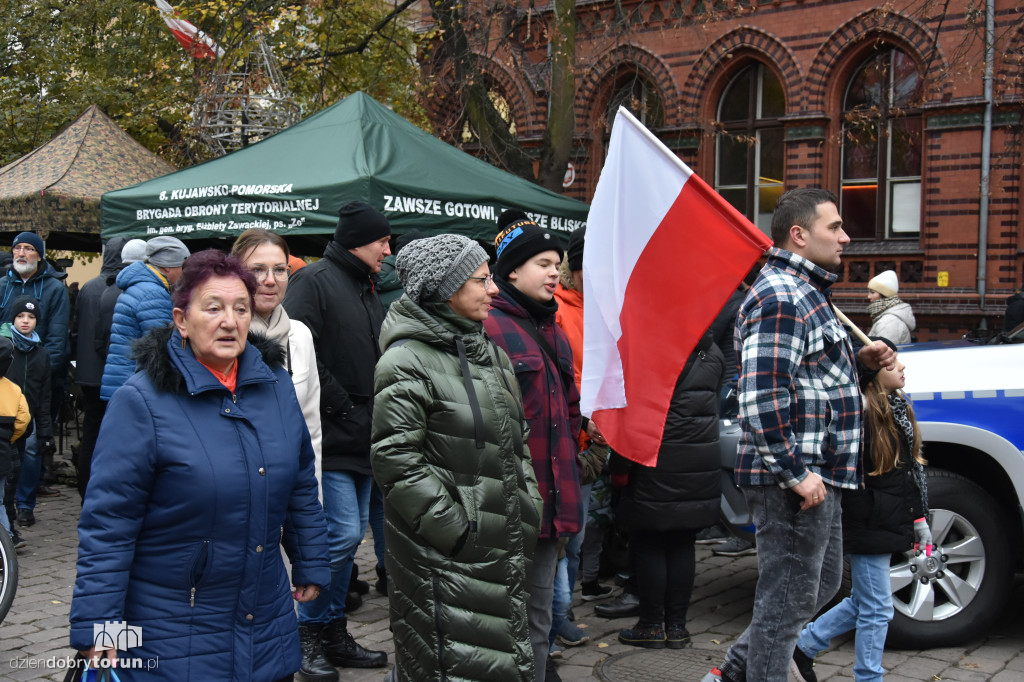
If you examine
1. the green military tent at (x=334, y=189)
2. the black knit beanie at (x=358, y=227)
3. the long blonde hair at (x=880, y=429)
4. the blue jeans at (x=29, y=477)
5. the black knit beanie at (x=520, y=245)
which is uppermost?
the green military tent at (x=334, y=189)

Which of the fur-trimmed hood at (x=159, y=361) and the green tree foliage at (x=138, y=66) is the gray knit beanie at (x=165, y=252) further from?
the green tree foliage at (x=138, y=66)

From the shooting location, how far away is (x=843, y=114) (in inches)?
619

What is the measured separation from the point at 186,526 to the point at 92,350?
16.4 ft

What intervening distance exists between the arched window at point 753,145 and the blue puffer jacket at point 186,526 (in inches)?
576

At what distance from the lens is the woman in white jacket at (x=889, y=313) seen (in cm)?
928

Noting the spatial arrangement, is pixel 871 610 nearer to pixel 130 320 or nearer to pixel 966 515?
pixel 966 515

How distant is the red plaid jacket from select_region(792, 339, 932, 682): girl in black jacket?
1.12 m

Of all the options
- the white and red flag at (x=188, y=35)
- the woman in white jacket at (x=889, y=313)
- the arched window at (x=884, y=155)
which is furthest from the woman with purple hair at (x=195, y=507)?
the arched window at (x=884, y=155)

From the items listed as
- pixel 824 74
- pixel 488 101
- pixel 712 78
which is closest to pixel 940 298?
pixel 824 74

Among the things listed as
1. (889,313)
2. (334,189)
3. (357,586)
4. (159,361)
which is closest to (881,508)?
(159,361)

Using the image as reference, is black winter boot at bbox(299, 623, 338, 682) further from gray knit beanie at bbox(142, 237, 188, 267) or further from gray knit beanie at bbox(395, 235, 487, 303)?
gray knit beanie at bbox(142, 237, 188, 267)

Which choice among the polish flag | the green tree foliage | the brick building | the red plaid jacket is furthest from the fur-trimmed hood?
the green tree foliage

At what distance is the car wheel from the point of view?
505 centimetres

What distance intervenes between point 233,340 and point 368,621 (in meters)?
3.10
